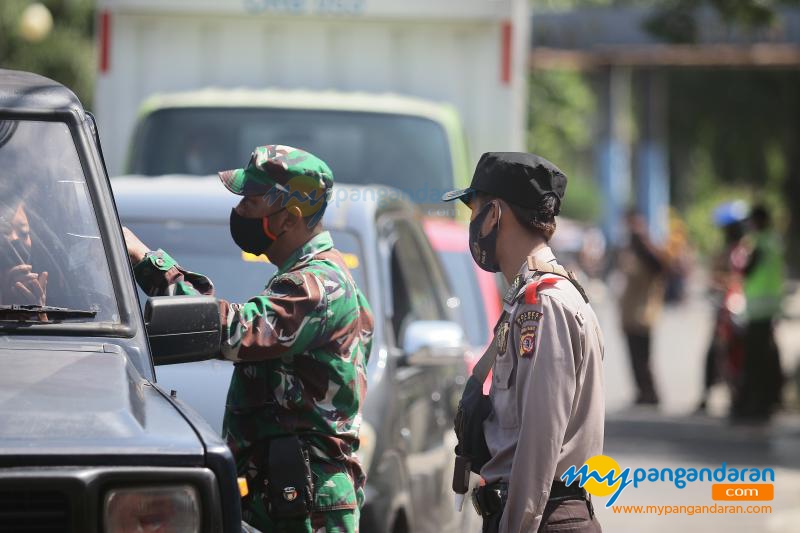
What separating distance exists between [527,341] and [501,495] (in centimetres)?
41

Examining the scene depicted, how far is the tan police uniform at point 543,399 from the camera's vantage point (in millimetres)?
3602

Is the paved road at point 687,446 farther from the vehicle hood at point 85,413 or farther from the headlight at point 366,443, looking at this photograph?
the vehicle hood at point 85,413

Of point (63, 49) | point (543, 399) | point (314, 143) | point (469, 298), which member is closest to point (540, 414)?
point (543, 399)

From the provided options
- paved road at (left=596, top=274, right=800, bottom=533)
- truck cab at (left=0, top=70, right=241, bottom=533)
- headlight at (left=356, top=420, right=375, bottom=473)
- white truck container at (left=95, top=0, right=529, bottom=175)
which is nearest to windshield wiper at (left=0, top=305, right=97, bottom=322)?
truck cab at (left=0, top=70, right=241, bottom=533)

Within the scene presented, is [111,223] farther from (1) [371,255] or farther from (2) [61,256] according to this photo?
(1) [371,255]

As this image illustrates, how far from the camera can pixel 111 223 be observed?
12.6 feet

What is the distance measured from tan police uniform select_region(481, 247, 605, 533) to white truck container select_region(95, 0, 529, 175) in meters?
6.09

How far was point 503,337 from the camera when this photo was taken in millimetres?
3807

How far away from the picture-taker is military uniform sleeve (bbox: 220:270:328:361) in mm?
3908

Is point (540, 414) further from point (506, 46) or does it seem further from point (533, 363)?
point (506, 46)

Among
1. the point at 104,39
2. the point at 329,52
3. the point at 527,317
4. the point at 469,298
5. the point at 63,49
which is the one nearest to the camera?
the point at 527,317

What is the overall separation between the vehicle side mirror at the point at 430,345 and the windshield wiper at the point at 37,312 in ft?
7.11

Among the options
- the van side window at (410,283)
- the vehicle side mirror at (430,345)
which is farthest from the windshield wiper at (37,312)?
the van side window at (410,283)

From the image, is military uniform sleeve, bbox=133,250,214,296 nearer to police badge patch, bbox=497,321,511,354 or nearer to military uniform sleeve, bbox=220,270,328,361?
military uniform sleeve, bbox=220,270,328,361
